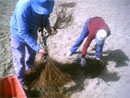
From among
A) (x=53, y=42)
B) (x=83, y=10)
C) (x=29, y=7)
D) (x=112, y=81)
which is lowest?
(x=112, y=81)

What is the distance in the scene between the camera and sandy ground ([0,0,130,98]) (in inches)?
156

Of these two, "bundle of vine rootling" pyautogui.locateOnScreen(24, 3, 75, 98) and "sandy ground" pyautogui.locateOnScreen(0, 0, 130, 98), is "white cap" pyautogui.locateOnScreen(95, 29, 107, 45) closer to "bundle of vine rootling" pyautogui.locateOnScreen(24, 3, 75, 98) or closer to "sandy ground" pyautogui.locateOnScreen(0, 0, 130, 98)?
"bundle of vine rootling" pyautogui.locateOnScreen(24, 3, 75, 98)

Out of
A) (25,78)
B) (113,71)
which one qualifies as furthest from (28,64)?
(113,71)

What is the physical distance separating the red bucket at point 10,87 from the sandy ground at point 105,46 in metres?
0.87

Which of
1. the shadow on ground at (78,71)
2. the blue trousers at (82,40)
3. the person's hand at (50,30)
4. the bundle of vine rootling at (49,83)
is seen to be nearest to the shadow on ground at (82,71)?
the shadow on ground at (78,71)

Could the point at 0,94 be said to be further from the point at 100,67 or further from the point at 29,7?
the point at 100,67

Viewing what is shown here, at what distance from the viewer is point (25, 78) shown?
12.4 ft

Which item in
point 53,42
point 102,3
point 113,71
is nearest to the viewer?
point 113,71

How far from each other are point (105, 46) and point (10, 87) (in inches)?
110

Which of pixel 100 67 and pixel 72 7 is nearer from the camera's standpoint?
pixel 100 67

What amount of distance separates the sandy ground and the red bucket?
87 cm

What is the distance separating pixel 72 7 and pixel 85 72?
2969 mm

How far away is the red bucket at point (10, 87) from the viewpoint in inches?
118

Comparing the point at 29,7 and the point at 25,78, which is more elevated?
the point at 29,7
